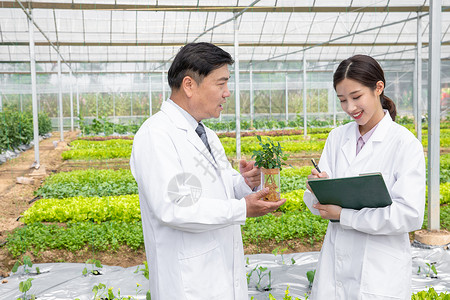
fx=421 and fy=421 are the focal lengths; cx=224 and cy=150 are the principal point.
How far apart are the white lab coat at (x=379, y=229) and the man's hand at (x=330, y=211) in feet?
0.12

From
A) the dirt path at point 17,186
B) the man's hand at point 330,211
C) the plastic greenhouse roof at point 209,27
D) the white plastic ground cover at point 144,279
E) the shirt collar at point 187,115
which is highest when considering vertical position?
the plastic greenhouse roof at point 209,27

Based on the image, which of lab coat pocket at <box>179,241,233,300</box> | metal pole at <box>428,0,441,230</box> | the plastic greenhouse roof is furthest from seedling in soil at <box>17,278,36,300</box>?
the plastic greenhouse roof

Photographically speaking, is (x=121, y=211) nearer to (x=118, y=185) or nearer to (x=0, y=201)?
(x=118, y=185)

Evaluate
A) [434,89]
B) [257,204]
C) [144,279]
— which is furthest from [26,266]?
[434,89]

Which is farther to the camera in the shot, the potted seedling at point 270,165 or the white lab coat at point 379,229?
the potted seedling at point 270,165

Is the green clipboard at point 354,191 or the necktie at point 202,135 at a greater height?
the necktie at point 202,135

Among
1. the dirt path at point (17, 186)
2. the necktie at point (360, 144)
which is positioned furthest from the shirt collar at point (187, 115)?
the dirt path at point (17, 186)

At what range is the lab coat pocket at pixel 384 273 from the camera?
5.91 feet

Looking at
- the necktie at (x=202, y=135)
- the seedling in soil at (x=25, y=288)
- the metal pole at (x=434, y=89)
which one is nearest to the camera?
the necktie at (x=202, y=135)

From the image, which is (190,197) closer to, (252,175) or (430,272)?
(252,175)

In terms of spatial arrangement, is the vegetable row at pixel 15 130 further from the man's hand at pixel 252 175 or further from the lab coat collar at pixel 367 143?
the lab coat collar at pixel 367 143

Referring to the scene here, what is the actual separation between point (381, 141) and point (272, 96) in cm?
1946

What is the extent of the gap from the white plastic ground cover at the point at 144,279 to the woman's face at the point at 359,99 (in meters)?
1.93

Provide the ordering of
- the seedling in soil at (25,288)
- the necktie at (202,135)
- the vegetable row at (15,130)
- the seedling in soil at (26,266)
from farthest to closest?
the vegetable row at (15,130) < the seedling in soil at (26,266) < the seedling in soil at (25,288) < the necktie at (202,135)
